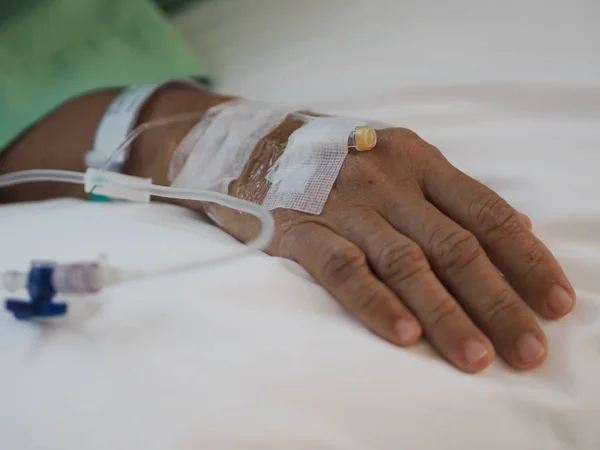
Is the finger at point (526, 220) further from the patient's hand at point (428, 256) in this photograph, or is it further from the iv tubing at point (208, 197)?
the iv tubing at point (208, 197)

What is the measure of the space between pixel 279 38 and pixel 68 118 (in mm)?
393

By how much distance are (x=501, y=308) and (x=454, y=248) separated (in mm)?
79

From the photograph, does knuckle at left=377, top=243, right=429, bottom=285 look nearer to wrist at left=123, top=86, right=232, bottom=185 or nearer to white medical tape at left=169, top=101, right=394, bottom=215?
white medical tape at left=169, top=101, right=394, bottom=215

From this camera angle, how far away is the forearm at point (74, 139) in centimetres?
93

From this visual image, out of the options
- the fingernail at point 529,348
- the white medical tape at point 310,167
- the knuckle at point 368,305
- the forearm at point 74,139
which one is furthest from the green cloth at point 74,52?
the fingernail at point 529,348

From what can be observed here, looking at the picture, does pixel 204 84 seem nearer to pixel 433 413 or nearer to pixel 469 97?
pixel 469 97

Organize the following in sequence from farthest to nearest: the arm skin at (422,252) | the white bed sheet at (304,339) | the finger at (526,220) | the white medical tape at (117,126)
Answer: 1. the white medical tape at (117,126)
2. the finger at (526,220)
3. the arm skin at (422,252)
4. the white bed sheet at (304,339)

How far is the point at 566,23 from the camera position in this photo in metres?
0.92

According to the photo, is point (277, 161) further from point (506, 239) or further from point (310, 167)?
point (506, 239)

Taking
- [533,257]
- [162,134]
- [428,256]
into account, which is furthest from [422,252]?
[162,134]

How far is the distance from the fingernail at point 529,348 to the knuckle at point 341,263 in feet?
0.56

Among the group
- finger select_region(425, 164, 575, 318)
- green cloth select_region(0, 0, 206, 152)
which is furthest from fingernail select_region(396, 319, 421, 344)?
green cloth select_region(0, 0, 206, 152)

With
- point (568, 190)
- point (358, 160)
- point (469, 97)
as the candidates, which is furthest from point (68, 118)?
point (568, 190)

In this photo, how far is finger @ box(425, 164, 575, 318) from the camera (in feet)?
1.98
